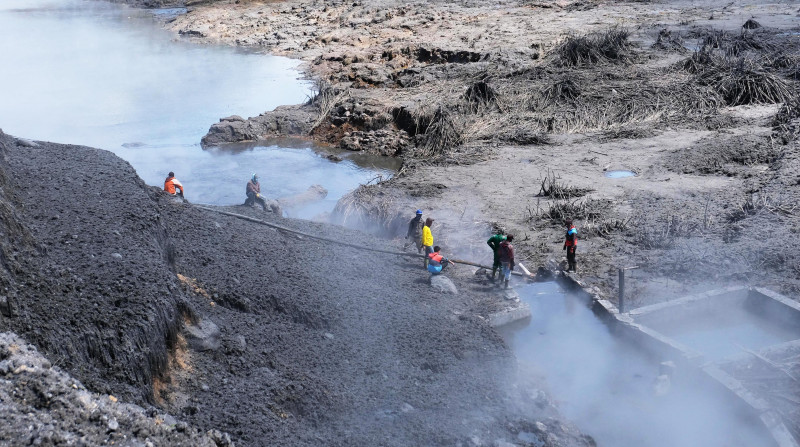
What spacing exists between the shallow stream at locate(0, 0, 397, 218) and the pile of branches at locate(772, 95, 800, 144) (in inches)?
380

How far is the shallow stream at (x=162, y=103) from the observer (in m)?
20.6

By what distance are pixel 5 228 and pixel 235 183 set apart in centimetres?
1298

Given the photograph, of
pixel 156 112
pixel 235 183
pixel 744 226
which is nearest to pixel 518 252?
pixel 744 226

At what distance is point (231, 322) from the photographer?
836 centimetres

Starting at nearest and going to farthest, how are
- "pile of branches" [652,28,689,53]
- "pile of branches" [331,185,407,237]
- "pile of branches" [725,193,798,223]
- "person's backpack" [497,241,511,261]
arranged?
"person's backpack" [497,241,511,261] < "pile of branches" [725,193,798,223] < "pile of branches" [331,185,407,237] < "pile of branches" [652,28,689,53]

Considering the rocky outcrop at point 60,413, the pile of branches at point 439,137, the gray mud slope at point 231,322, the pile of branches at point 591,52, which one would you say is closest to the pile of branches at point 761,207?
the gray mud slope at point 231,322

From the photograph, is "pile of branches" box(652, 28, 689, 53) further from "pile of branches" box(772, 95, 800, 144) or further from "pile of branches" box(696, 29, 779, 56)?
"pile of branches" box(772, 95, 800, 144)

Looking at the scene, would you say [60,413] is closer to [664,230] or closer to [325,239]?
[325,239]

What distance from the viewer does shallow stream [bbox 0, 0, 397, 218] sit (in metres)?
20.6

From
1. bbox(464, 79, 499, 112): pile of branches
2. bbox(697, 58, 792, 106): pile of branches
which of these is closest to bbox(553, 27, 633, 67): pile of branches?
bbox(697, 58, 792, 106): pile of branches

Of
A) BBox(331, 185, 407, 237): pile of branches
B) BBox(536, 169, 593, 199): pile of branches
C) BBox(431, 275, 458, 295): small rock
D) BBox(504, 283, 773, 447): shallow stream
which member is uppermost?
BBox(536, 169, 593, 199): pile of branches

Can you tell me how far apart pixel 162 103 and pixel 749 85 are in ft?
65.1

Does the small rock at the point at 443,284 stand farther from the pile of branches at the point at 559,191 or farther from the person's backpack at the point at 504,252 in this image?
the pile of branches at the point at 559,191

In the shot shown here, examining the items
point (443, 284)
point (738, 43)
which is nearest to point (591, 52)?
point (738, 43)
